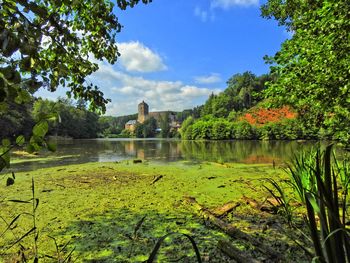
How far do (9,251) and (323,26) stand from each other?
472 cm

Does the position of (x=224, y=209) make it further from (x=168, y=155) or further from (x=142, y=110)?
(x=142, y=110)

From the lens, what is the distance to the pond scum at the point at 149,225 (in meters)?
2.55

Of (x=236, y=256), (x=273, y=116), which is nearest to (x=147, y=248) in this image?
(x=236, y=256)

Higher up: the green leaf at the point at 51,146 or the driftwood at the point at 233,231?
the green leaf at the point at 51,146

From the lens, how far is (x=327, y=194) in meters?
0.89

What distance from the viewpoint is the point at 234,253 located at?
8.09ft

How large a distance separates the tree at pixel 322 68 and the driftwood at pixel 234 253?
250 centimetres

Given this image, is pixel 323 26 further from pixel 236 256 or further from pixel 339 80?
pixel 236 256

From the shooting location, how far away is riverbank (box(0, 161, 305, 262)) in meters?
2.68

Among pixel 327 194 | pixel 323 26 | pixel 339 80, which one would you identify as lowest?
pixel 327 194

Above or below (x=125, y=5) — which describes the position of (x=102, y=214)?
below

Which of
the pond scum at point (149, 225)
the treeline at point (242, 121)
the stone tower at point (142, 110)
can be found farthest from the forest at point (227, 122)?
the stone tower at point (142, 110)

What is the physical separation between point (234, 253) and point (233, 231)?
0.57 meters

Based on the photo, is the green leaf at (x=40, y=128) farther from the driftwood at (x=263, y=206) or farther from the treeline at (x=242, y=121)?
the treeline at (x=242, y=121)
